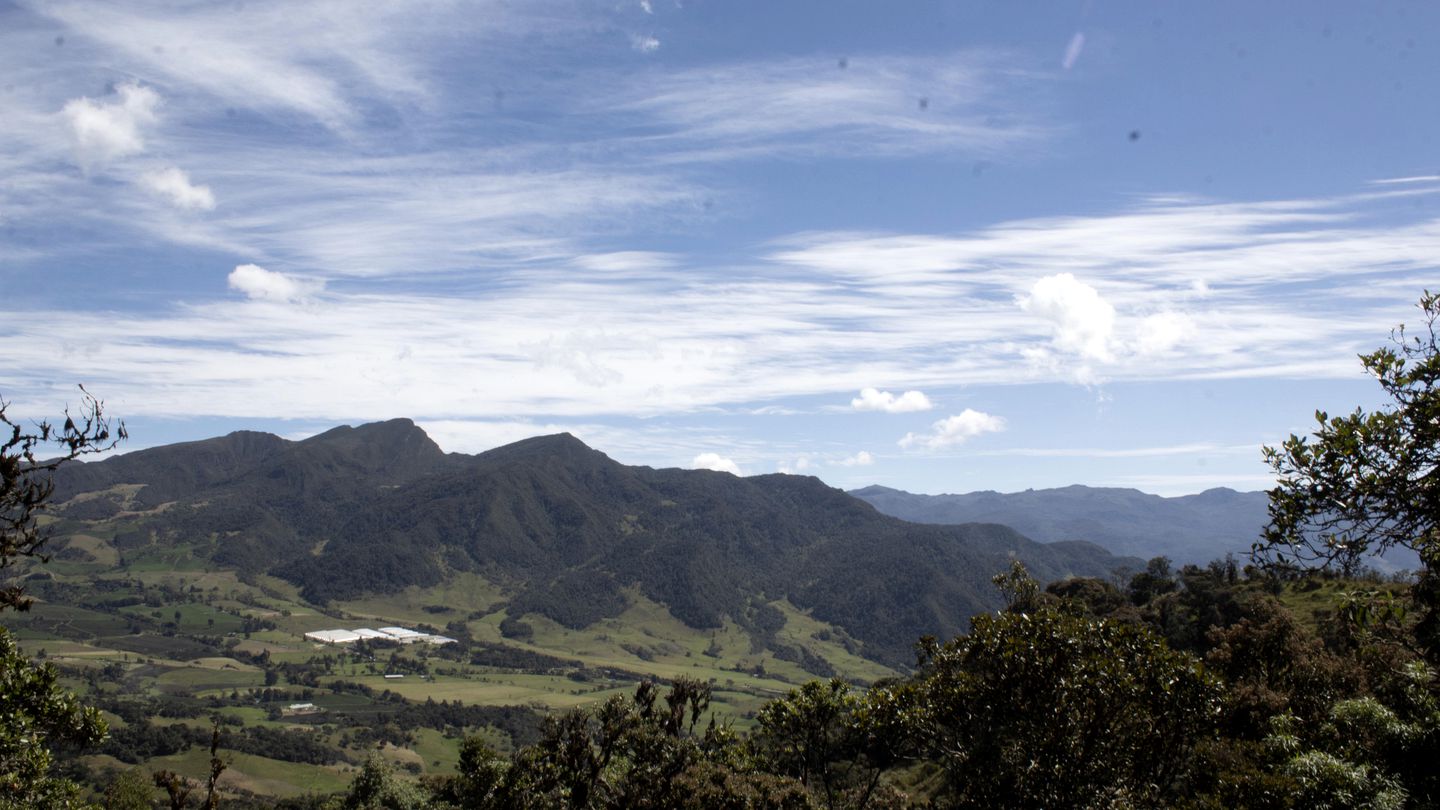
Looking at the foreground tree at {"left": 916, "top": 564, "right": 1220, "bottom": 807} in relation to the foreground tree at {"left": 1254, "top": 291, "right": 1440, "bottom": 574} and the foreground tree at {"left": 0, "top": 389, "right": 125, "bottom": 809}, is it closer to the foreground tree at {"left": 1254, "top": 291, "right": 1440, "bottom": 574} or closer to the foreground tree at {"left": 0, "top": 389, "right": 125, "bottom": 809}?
the foreground tree at {"left": 1254, "top": 291, "right": 1440, "bottom": 574}

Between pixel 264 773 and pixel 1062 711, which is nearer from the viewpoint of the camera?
pixel 1062 711

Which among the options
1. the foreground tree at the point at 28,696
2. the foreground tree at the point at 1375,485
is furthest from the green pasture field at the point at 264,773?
the foreground tree at the point at 1375,485

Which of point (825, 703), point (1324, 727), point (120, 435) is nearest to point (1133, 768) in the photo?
point (1324, 727)

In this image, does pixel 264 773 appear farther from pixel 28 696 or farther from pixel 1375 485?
pixel 1375 485

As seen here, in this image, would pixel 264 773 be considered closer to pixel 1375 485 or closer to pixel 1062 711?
pixel 1062 711

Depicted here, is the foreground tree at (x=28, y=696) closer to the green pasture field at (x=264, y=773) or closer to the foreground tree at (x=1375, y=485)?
the foreground tree at (x=1375, y=485)

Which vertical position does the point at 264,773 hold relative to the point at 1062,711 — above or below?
below

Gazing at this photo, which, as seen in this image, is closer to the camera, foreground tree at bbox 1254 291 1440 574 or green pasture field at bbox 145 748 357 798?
foreground tree at bbox 1254 291 1440 574

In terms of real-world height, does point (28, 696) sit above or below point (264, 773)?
above

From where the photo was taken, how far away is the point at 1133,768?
20.3 metres

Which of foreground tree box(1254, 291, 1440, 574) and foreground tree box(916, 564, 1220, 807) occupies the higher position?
foreground tree box(1254, 291, 1440, 574)

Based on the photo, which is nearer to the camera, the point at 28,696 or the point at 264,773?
the point at 28,696

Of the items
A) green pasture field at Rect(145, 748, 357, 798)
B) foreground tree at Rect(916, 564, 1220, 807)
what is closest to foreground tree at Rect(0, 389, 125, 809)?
foreground tree at Rect(916, 564, 1220, 807)

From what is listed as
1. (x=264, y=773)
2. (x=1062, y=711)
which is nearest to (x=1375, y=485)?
(x=1062, y=711)
